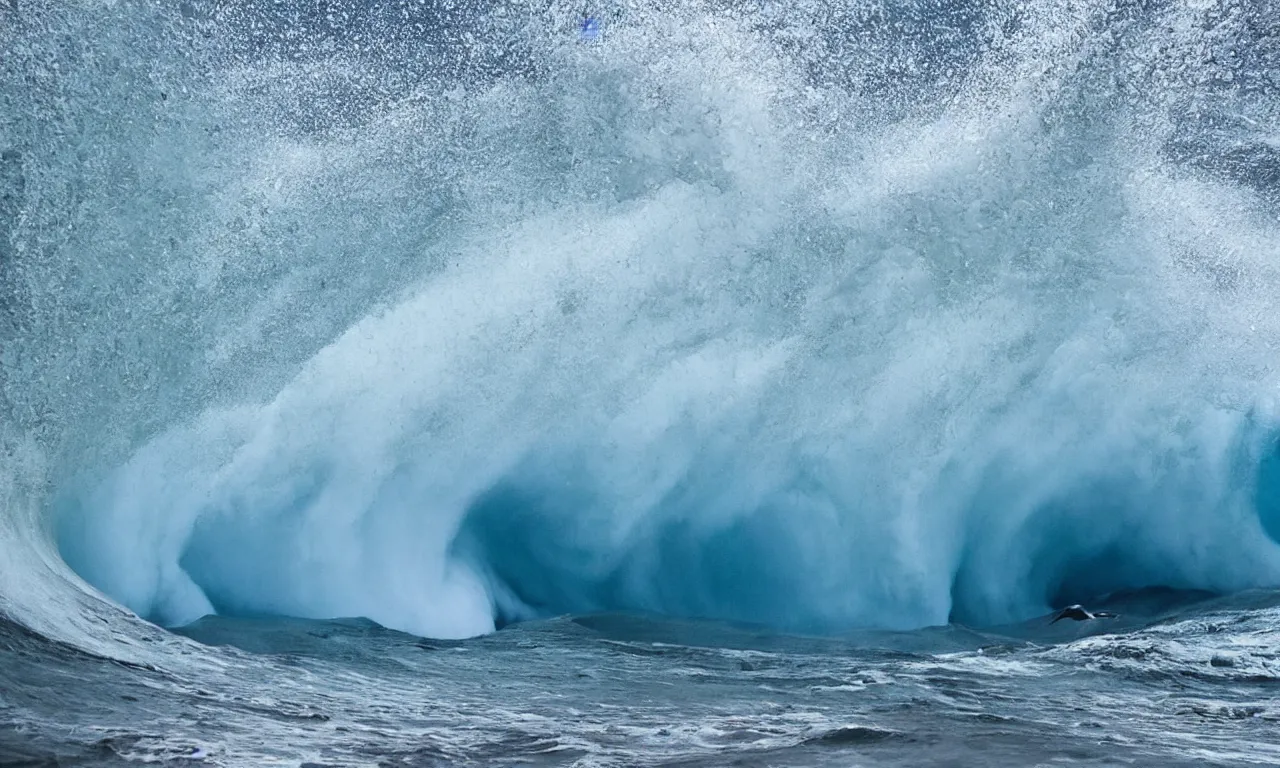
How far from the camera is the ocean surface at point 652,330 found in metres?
7.04

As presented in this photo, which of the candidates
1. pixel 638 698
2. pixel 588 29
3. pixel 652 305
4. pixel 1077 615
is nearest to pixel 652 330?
pixel 652 305

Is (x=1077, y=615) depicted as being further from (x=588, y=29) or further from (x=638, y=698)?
(x=588, y=29)

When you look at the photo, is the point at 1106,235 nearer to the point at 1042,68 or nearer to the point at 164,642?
the point at 1042,68

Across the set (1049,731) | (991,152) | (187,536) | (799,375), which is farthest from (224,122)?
(1049,731)

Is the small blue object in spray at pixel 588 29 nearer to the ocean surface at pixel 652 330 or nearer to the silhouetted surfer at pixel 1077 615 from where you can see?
the ocean surface at pixel 652 330

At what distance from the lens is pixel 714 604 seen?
859cm

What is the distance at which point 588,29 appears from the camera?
831 centimetres

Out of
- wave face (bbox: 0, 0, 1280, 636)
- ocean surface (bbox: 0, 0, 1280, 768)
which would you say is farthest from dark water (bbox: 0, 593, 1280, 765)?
wave face (bbox: 0, 0, 1280, 636)

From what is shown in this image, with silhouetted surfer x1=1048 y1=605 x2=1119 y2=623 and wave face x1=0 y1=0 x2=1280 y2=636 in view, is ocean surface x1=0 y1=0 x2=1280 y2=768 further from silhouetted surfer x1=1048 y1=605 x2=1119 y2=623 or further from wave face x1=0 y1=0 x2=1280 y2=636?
silhouetted surfer x1=1048 y1=605 x2=1119 y2=623

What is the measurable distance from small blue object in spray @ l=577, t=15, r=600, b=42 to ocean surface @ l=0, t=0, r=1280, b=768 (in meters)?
0.08

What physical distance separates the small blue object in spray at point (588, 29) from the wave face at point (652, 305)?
0.06 m

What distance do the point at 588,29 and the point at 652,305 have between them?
2.01 metres

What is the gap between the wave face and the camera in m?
7.36

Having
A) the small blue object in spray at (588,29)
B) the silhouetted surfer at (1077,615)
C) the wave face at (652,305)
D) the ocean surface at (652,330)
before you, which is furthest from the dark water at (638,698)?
the small blue object in spray at (588,29)
